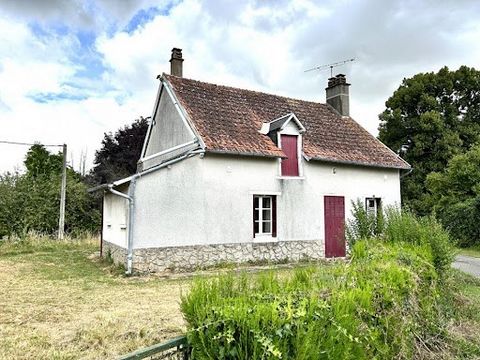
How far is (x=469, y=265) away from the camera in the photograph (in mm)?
13477

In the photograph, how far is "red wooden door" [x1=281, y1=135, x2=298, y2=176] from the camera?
13.6 m

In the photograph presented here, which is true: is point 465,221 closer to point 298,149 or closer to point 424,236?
point 298,149

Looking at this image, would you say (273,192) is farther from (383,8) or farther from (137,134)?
(137,134)

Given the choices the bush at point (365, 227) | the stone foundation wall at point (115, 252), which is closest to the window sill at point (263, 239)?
the stone foundation wall at point (115, 252)

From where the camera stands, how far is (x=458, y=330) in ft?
18.8

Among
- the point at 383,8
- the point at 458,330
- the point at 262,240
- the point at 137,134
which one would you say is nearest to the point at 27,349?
the point at 458,330

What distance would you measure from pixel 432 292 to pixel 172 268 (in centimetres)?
759

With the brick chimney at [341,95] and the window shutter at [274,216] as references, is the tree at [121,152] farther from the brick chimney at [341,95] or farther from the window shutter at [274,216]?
the window shutter at [274,216]

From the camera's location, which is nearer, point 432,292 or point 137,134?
point 432,292

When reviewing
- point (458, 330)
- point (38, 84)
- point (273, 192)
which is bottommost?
point (458, 330)

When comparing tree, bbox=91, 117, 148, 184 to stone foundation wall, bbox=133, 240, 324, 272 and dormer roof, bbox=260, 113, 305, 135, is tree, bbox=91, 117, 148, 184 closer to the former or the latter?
dormer roof, bbox=260, 113, 305, 135

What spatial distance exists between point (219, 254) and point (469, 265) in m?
8.88

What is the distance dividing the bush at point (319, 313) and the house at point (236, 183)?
712 centimetres

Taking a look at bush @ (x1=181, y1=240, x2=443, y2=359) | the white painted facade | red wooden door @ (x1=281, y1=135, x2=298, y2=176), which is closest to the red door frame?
red wooden door @ (x1=281, y1=135, x2=298, y2=176)
